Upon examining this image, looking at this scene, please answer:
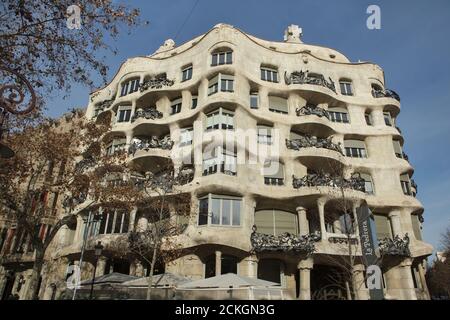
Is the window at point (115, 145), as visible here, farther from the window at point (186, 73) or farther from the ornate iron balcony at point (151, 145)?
the window at point (186, 73)

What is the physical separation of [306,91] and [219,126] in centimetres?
922

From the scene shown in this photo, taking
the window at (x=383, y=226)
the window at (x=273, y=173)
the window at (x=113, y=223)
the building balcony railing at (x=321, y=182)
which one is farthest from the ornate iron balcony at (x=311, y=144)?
the window at (x=113, y=223)

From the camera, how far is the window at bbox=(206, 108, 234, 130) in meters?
23.3

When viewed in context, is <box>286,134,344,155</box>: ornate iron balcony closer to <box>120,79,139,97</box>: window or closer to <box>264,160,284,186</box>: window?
<box>264,160,284,186</box>: window

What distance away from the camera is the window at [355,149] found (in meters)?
27.4

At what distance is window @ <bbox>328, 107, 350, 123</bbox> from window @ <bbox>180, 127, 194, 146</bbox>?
12.7 metres

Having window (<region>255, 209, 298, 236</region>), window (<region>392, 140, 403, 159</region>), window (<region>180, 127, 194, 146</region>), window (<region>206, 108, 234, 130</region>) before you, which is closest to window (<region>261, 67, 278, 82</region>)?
window (<region>206, 108, 234, 130</region>)

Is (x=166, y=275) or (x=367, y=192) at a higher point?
(x=367, y=192)

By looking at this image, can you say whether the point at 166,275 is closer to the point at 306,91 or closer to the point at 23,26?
the point at 23,26

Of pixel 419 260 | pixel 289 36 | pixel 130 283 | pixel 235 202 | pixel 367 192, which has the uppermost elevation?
pixel 289 36

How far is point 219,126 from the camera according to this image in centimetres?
2308

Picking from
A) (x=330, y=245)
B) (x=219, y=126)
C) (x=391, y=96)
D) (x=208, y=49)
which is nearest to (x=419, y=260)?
(x=330, y=245)

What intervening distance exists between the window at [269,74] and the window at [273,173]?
26.4 ft

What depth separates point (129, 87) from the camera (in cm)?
3006
